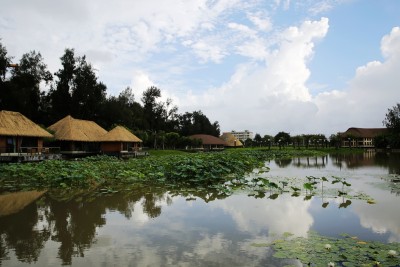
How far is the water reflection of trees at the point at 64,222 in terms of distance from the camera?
6.07 m

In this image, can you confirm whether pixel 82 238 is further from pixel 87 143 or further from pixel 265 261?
pixel 87 143

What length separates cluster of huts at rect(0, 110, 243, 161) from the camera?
24.1 meters

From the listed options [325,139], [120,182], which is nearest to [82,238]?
[120,182]

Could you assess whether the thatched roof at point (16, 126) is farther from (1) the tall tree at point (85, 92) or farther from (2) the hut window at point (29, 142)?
(1) the tall tree at point (85, 92)

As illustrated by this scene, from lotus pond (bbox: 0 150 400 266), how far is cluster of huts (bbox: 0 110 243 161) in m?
11.1

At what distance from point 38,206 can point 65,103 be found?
3284cm

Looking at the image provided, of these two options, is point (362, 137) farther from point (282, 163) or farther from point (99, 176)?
point (99, 176)

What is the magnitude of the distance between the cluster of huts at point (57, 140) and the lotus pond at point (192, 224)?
11.1 m

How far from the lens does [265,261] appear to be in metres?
5.37

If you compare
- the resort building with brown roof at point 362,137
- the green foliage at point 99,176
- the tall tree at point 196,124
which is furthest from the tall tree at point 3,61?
the resort building with brown roof at point 362,137

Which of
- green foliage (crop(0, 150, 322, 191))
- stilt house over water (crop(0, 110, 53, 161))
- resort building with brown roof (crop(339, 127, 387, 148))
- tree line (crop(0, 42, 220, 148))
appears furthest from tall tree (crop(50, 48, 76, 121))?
resort building with brown roof (crop(339, 127, 387, 148))

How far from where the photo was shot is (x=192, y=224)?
7941 millimetres

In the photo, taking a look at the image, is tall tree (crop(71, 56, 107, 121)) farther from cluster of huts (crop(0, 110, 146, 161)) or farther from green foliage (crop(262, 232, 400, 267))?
green foliage (crop(262, 232, 400, 267))

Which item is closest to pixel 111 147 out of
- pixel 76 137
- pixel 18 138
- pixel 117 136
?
pixel 117 136
